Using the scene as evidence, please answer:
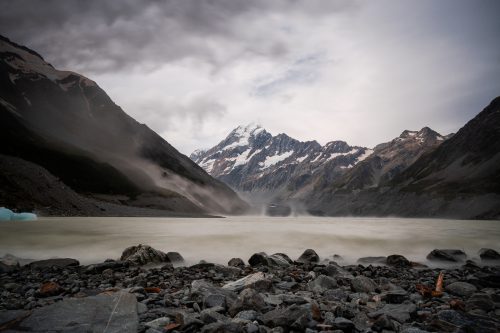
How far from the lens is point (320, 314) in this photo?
9.30m

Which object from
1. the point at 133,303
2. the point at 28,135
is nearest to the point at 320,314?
the point at 133,303

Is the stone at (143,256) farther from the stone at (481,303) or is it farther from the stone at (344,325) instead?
the stone at (481,303)

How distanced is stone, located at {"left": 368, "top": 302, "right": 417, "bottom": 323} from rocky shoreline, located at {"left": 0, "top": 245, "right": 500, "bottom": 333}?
0.09 feet

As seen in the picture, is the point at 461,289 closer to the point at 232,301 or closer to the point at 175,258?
the point at 232,301

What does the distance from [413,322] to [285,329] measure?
12.2 feet

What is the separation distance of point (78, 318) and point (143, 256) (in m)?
12.3

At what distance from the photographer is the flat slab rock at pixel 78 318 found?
7.72m

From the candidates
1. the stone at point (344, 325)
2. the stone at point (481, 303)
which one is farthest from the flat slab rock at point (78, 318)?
the stone at point (481, 303)

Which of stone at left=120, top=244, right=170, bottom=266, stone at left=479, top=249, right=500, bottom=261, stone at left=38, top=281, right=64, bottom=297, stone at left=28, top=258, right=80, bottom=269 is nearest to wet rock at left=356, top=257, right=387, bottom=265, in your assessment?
stone at left=479, top=249, right=500, bottom=261

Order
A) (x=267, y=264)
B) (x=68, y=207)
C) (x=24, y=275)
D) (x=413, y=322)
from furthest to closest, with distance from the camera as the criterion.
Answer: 1. (x=68, y=207)
2. (x=267, y=264)
3. (x=24, y=275)
4. (x=413, y=322)

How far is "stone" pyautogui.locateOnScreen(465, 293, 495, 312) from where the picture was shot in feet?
34.8

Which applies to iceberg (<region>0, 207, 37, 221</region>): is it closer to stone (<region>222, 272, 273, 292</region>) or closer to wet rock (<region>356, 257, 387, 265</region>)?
wet rock (<region>356, 257, 387, 265</region>)

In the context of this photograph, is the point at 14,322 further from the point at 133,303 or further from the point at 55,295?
the point at 55,295

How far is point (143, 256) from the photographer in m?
20.2
